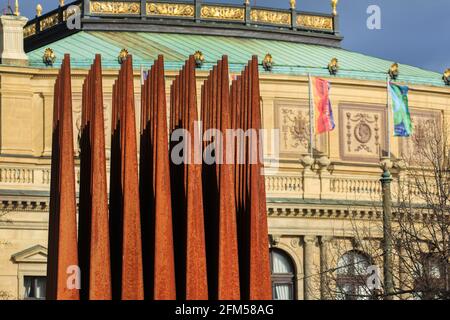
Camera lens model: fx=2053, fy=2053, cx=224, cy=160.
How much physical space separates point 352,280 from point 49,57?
24687 mm

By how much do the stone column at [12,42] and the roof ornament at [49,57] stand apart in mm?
1055

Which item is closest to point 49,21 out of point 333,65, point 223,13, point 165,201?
point 223,13

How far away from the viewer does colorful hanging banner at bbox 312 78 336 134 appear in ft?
313

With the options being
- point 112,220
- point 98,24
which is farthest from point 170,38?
point 112,220

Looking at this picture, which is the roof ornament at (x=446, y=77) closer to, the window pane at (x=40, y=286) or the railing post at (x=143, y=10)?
the railing post at (x=143, y=10)

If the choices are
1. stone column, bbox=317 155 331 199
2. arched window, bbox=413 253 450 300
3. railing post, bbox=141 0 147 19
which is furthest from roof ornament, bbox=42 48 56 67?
arched window, bbox=413 253 450 300

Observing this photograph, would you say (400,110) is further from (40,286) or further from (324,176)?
(40,286)

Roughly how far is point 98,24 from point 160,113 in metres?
55.1

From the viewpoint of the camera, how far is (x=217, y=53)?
98062 mm

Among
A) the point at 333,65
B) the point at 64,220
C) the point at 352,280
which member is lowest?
the point at 64,220

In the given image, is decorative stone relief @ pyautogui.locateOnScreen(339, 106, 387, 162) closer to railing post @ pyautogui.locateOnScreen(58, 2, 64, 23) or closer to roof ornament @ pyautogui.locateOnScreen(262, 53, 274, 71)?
roof ornament @ pyautogui.locateOnScreen(262, 53, 274, 71)

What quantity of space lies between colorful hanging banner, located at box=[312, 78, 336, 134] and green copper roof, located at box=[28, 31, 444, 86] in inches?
62.8

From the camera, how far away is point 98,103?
4519 centimetres
